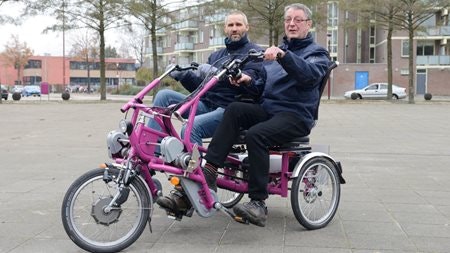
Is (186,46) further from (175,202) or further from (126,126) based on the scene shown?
(126,126)

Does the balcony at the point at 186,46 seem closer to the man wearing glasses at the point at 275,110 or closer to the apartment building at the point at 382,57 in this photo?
the apartment building at the point at 382,57

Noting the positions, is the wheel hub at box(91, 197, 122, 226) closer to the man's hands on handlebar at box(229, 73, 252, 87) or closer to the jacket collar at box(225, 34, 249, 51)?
the man's hands on handlebar at box(229, 73, 252, 87)

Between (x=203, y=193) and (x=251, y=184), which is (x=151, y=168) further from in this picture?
(x=251, y=184)

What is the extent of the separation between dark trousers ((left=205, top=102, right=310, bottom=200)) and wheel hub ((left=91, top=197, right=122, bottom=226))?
77 centimetres

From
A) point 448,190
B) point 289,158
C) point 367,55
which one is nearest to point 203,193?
point 289,158

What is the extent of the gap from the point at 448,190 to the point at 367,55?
2289 inches

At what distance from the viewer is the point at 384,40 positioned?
56250mm

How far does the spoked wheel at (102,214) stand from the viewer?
3.56m

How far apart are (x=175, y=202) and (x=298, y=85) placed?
4.28ft

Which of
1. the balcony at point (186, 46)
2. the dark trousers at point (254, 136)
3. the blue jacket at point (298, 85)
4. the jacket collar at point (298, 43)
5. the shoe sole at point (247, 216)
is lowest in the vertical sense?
the shoe sole at point (247, 216)

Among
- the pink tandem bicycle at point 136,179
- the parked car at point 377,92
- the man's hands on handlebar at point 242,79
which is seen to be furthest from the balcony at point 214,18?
the pink tandem bicycle at point 136,179

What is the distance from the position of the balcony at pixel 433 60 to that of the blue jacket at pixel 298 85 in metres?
53.5

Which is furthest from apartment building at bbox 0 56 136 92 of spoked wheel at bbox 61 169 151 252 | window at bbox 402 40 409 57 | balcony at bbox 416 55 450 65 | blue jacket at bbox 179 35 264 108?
spoked wheel at bbox 61 169 151 252

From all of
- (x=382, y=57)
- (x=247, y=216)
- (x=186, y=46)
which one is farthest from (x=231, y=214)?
(x=186, y=46)
